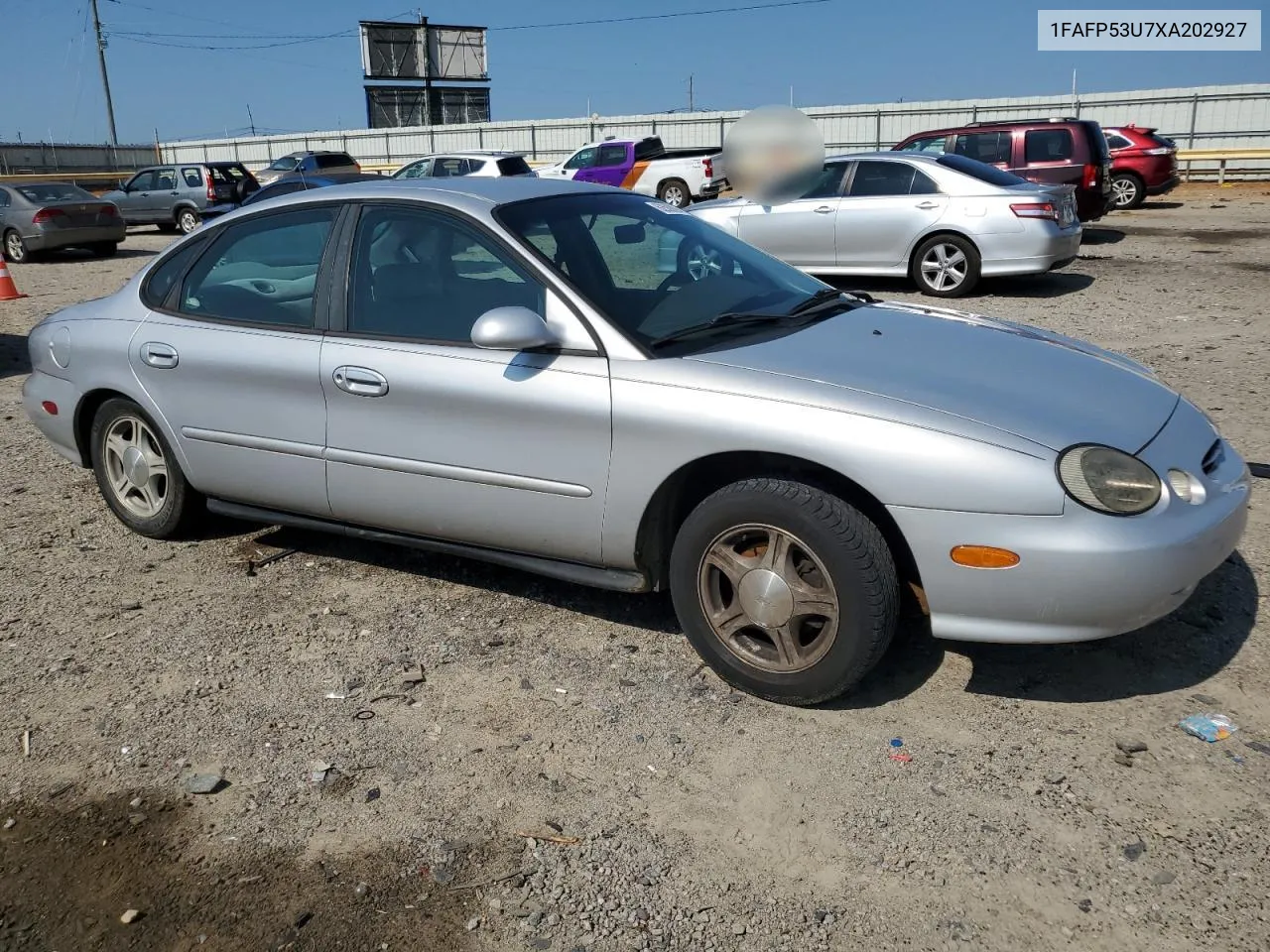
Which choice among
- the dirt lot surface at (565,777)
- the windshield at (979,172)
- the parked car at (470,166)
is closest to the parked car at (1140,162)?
the windshield at (979,172)

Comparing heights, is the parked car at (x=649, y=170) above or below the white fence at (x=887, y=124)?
below

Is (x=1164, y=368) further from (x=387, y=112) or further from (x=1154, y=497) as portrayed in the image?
(x=387, y=112)

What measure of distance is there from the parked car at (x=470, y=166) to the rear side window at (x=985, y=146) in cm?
900

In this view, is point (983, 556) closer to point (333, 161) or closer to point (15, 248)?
point (15, 248)

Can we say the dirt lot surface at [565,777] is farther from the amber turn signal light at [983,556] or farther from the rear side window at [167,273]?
the rear side window at [167,273]

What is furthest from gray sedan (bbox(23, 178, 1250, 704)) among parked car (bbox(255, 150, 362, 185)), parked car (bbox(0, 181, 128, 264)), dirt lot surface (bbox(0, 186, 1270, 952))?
parked car (bbox(255, 150, 362, 185))

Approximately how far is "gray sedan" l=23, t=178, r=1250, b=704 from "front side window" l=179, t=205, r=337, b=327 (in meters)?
0.01

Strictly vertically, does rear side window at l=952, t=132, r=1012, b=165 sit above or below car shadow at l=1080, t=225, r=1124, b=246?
above

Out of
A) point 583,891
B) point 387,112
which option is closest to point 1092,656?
point 583,891

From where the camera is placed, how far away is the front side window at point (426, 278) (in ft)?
12.5

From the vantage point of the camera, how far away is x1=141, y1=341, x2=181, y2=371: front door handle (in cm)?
441

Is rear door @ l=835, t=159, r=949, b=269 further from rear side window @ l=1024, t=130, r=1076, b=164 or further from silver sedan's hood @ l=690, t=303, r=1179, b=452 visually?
silver sedan's hood @ l=690, t=303, r=1179, b=452

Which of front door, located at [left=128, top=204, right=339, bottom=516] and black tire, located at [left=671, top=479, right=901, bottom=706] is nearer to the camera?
black tire, located at [left=671, top=479, right=901, bottom=706]

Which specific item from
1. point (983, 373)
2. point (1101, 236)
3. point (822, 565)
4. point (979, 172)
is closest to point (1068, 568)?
point (822, 565)
